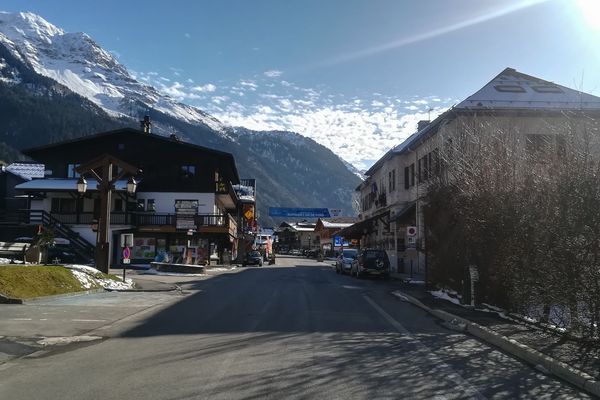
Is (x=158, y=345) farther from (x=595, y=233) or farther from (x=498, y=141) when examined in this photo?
(x=498, y=141)

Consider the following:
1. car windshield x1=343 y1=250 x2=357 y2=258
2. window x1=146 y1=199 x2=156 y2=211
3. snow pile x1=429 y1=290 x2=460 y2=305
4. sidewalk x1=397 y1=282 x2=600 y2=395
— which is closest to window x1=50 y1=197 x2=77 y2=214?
window x1=146 y1=199 x2=156 y2=211

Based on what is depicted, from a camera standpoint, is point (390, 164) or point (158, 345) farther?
point (390, 164)

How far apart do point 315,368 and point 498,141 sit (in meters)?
9.63

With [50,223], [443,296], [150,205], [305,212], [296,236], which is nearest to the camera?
[443,296]

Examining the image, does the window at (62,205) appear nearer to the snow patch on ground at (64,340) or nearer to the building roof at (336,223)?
the snow patch on ground at (64,340)

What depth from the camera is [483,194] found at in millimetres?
14695

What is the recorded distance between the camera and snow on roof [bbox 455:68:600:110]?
3194 centimetres

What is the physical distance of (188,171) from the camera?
5203 centimetres

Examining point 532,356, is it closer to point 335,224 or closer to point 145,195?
point 145,195

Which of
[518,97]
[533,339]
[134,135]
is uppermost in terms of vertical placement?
[134,135]

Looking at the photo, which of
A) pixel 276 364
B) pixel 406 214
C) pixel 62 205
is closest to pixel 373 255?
pixel 406 214

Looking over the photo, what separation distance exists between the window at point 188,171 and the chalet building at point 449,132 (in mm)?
16425

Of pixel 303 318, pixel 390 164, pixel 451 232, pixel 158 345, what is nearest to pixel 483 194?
pixel 451 232

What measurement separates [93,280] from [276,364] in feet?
48.4
